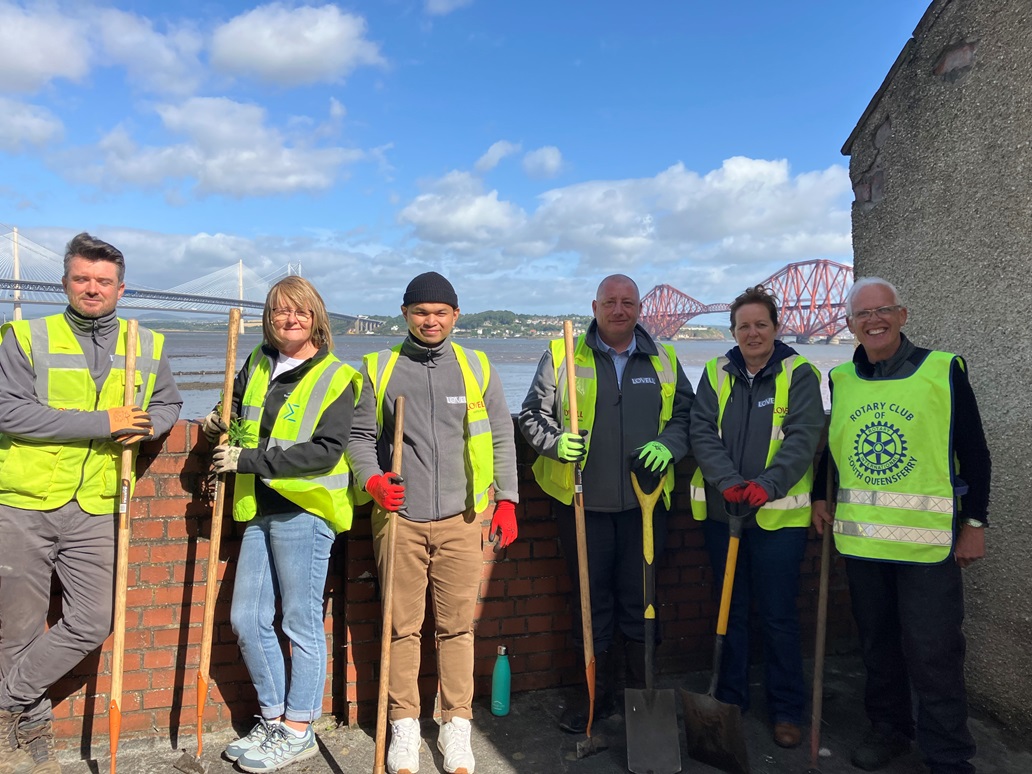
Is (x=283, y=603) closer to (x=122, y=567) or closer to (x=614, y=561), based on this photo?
(x=122, y=567)

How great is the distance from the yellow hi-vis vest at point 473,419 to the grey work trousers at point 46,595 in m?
1.17

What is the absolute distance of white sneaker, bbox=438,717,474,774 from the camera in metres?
2.71

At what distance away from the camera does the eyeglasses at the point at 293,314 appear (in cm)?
268

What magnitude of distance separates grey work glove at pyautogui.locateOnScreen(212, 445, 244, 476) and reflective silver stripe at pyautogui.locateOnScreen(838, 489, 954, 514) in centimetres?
251

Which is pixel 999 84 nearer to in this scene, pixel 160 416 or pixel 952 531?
pixel 952 531

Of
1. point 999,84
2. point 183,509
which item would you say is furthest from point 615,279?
point 183,509

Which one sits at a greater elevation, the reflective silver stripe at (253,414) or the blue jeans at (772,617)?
the reflective silver stripe at (253,414)

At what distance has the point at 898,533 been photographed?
2.68 metres

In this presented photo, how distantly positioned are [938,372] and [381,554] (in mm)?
2380

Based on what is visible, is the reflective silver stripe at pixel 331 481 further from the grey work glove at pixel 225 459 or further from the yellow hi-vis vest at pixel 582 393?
the yellow hi-vis vest at pixel 582 393

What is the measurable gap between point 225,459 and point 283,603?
2.09 ft

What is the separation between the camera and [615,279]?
3.21 metres

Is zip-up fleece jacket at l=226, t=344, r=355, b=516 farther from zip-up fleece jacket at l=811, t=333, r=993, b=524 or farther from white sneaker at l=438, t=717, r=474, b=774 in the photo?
zip-up fleece jacket at l=811, t=333, r=993, b=524

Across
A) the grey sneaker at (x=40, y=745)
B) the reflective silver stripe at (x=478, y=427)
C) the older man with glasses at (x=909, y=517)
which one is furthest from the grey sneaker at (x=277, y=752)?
the older man with glasses at (x=909, y=517)
